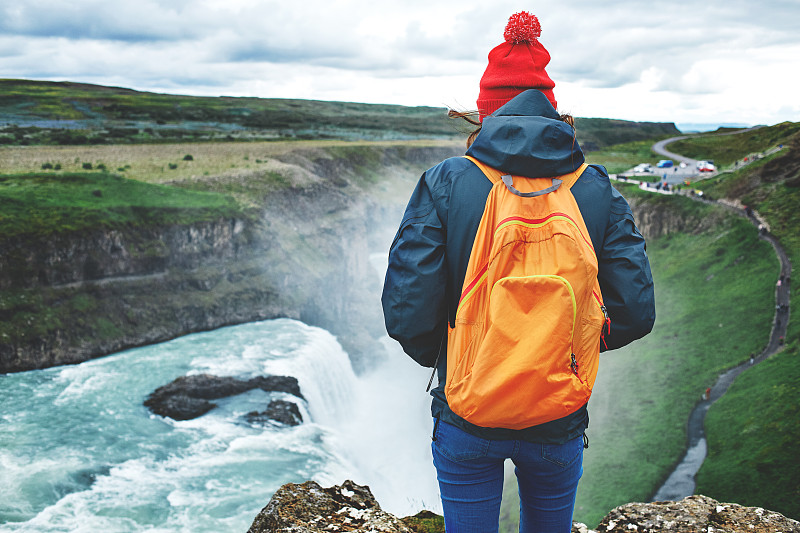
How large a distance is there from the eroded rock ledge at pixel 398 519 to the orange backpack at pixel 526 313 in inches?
132

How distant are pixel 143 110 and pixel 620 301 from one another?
344 feet

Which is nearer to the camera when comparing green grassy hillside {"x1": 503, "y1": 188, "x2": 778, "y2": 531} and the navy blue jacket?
the navy blue jacket

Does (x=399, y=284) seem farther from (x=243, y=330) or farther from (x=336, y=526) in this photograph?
(x=243, y=330)

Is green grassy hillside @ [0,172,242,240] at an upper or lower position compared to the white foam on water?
upper

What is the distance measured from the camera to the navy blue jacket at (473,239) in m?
3.04

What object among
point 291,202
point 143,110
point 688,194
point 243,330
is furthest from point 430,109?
point 243,330

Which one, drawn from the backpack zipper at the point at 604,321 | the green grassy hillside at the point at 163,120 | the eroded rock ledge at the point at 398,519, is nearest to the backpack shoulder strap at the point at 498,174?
the backpack zipper at the point at 604,321

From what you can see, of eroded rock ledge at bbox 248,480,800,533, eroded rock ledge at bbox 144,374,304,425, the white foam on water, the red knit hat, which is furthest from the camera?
eroded rock ledge at bbox 144,374,304,425

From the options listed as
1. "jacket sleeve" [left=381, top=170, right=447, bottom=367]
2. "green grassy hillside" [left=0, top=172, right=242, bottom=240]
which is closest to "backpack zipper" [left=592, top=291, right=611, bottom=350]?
"jacket sleeve" [left=381, top=170, right=447, bottom=367]

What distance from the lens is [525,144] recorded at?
9.73ft

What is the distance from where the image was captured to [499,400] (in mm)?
2873

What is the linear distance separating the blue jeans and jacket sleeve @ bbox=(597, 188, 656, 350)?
74 centimetres

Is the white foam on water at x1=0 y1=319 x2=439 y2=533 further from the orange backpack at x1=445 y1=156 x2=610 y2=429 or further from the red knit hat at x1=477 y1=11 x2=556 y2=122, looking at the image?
the red knit hat at x1=477 y1=11 x2=556 y2=122

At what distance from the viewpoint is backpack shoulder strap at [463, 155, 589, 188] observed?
3.10 metres
